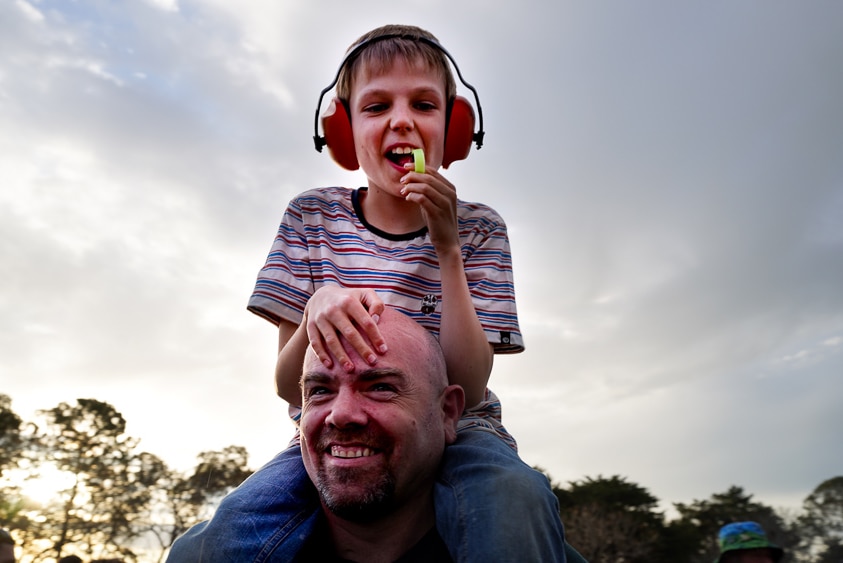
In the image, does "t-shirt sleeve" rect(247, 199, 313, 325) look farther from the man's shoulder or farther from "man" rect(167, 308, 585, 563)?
the man's shoulder

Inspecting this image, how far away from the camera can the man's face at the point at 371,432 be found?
2.62 meters

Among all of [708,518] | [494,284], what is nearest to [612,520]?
[708,518]

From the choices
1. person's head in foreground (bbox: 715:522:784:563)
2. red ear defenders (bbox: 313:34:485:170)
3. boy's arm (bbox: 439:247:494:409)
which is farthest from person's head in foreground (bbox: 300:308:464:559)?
person's head in foreground (bbox: 715:522:784:563)

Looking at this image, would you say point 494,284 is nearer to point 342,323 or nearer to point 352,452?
point 342,323

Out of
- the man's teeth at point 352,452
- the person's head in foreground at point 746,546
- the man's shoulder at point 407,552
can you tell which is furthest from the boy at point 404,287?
the person's head in foreground at point 746,546

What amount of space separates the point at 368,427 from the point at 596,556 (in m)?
44.9

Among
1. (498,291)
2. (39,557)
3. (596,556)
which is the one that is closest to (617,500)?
(596,556)

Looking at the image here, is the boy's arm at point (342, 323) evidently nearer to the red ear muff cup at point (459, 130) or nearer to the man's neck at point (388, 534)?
the man's neck at point (388, 534)

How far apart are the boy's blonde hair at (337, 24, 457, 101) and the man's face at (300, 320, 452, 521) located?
1.40 metres

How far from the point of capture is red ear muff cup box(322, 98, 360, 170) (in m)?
3.56

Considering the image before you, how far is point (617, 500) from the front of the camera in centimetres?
4859

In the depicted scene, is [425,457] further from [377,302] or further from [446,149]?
[446,149]

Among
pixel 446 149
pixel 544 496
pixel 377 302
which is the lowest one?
pixel 544 496

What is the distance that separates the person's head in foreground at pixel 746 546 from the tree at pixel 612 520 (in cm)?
3666
